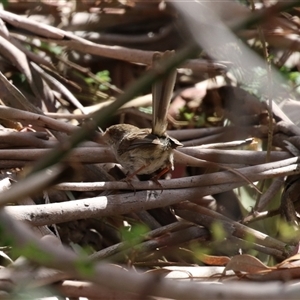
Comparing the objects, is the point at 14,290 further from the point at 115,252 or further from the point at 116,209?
the point at 116,209

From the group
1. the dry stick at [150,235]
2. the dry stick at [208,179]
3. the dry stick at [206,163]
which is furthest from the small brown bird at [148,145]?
the dry stick at [150,235]

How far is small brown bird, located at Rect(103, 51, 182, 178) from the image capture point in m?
2.92

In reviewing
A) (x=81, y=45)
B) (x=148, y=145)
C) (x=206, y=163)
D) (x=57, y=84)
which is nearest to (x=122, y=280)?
(x=206, y=163)

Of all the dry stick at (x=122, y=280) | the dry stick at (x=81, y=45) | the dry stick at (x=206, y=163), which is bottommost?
the dry stick at (x=206, y=163)

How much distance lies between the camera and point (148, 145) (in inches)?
125

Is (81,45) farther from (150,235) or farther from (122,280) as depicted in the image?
(122,280)

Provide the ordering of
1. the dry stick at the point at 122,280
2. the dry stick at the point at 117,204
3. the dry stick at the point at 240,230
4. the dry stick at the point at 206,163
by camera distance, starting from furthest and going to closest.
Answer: the dry stick at the point at 206,163 → the dry stick at the point at 240,230 → the dry stick at the point at 117,204 → the dry stick at the point at 122,280

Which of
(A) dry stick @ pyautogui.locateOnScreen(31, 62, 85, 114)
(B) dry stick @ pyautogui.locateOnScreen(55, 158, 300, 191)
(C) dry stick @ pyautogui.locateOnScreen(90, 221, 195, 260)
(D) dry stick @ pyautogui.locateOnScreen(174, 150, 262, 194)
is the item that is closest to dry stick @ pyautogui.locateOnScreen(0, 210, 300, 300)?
(C) dry stick @ pyautogui.locateOnScreen(90, 221, 195, 260)

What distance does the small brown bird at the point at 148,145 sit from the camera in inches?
115

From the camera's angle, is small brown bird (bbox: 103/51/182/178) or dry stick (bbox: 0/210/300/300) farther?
small brown bird (bbox: 103/51/182/178)

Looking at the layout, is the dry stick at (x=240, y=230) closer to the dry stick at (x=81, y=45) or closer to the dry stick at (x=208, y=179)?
the dry stick at (x=208, y=179)

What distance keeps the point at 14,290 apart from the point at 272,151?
1.78m

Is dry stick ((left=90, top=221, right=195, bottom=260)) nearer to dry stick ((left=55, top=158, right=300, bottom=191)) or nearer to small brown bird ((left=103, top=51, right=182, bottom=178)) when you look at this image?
dry stick ((left=55, top=158, right=300, bottom=191))

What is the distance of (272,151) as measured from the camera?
3.14m
